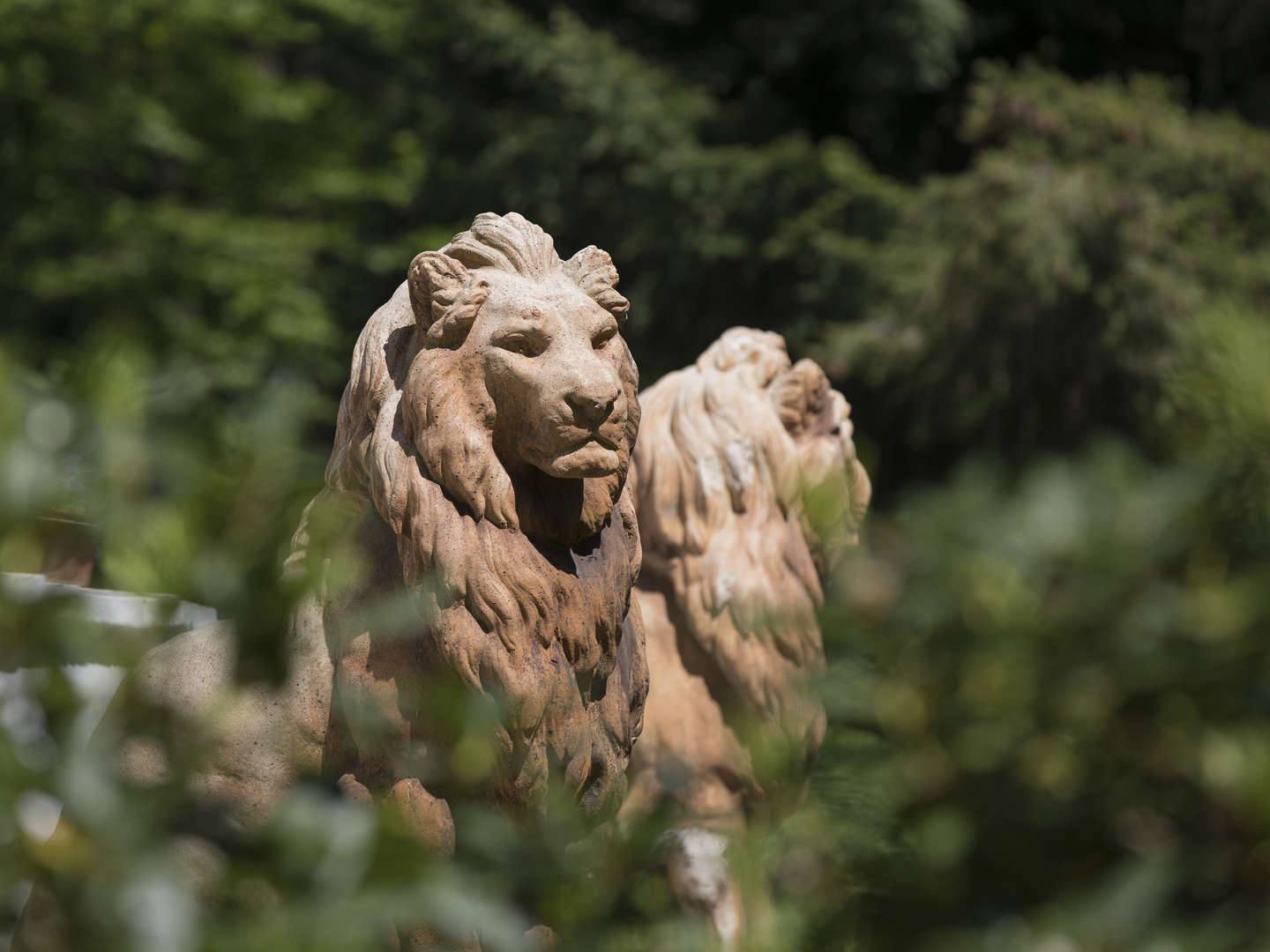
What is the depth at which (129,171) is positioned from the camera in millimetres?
13070

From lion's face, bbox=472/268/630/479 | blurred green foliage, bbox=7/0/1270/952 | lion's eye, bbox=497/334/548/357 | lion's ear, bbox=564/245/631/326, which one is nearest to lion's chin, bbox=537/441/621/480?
lion's face, bbox=472/268/630/479

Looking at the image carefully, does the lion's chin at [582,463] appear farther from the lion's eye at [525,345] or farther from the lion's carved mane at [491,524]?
the lion's eye at [525,345]

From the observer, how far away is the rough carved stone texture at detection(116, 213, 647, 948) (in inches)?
105

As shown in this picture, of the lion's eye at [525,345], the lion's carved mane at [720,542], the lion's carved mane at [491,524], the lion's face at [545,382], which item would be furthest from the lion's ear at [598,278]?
the lion's carved mane at [720,542]

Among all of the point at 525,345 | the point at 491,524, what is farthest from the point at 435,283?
the point at 491,524

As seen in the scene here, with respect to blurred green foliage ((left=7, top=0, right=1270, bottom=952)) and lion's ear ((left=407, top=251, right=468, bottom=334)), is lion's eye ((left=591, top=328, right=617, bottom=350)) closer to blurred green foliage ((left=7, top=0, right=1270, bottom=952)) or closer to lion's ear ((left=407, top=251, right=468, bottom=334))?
lion's ear ((left=407, top=251, right=468, bottom=334))

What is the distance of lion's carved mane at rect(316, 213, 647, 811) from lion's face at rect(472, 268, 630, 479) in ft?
0.09

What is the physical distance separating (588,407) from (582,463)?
0.10 m

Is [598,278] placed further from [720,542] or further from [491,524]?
[720,542]

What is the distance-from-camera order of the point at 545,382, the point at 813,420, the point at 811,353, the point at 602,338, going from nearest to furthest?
the point at 545,382 < the point at 602,338 < the point at 813,420 < the point at 811,353

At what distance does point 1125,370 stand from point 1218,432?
9.61 metres

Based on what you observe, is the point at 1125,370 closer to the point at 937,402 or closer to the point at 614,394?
the point at 937,402

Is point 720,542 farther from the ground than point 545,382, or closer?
closer

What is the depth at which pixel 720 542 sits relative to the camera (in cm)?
407
